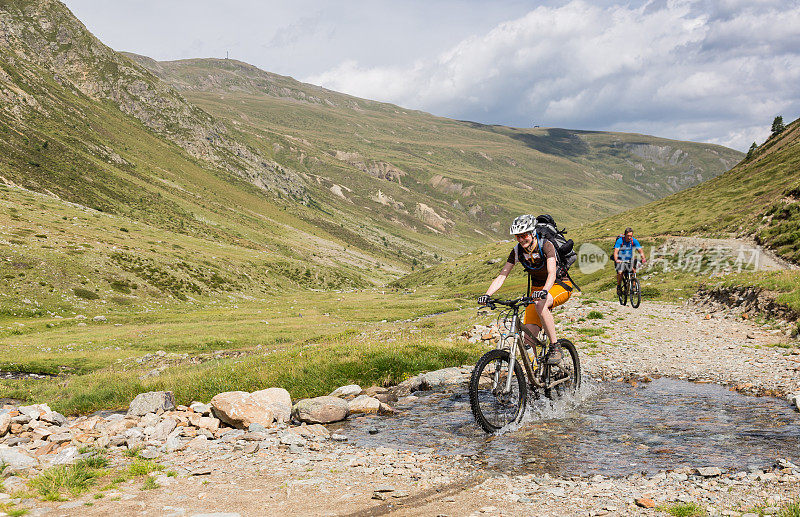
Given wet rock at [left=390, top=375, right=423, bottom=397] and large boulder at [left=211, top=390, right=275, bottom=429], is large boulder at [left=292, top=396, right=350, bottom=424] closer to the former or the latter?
large boulder at [left=211, top=390, right=275, bottom=429]

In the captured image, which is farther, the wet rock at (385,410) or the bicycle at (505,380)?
the wet rock at (385,410)

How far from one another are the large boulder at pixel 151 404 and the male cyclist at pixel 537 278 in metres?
9.87

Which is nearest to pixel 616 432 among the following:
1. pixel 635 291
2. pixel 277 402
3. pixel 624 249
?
pixel 277 402

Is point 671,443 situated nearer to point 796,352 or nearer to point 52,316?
point 796,352

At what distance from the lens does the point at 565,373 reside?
11.8 m

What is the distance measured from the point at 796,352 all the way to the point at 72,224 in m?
121

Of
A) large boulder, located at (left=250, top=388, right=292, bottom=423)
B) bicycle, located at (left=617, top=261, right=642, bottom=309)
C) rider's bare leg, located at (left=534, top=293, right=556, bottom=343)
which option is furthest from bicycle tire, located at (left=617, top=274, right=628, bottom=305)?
large boulder, located at (left=250, top=388, right=292, bottom=423)

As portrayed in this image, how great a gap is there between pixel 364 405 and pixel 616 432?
6.51 meters

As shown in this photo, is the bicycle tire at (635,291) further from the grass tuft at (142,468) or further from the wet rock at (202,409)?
the grass tuft at (142,468)

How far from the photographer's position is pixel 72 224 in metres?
98.2

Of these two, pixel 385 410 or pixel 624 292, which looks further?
pixel 624 292

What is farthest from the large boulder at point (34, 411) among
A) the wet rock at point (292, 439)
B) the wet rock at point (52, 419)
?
the wet rock at point (292, 439)

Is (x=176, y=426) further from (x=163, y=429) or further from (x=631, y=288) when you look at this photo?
(x=631, y=288)

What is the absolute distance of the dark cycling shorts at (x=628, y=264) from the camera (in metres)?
25.9
